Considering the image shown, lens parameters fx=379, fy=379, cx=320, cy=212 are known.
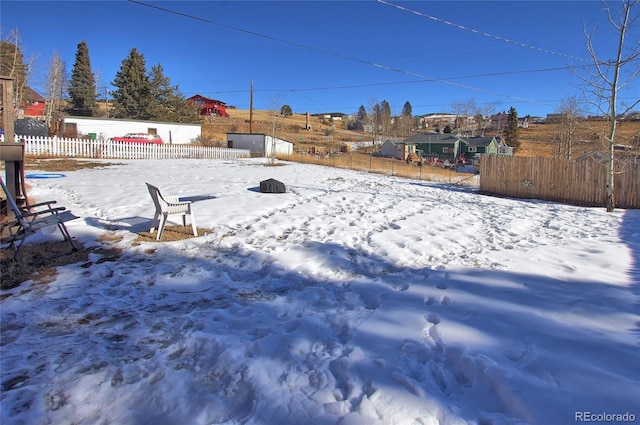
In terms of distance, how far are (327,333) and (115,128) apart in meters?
40.6

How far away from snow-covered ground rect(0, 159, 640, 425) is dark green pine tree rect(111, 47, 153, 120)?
177ft

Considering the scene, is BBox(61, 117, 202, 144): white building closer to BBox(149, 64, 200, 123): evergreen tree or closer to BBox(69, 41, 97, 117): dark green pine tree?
BBox(149, 64, 200, 123): evergreen tree

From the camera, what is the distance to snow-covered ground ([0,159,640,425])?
239 centimetres

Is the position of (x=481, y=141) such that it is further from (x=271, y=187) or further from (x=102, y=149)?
(x=271, y=187)

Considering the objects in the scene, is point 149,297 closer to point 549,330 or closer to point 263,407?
point 263,407

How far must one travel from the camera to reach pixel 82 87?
197ft

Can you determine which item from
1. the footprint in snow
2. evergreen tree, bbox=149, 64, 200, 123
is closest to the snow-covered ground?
the footprint in snow

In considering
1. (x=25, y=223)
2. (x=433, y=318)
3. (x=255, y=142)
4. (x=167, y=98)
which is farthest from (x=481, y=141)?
(x=25, y=223)

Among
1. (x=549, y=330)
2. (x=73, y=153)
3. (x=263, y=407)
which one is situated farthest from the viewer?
(x=73, y=153)

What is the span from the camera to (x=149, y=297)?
163 inches

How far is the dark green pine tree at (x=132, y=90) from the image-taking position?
53.1m

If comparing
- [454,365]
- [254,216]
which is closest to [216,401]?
[454,365]

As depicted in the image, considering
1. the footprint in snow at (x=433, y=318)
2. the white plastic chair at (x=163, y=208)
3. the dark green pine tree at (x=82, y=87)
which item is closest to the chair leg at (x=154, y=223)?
the white plastic chair at (x=163, y=208)

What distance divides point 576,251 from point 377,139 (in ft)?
288
